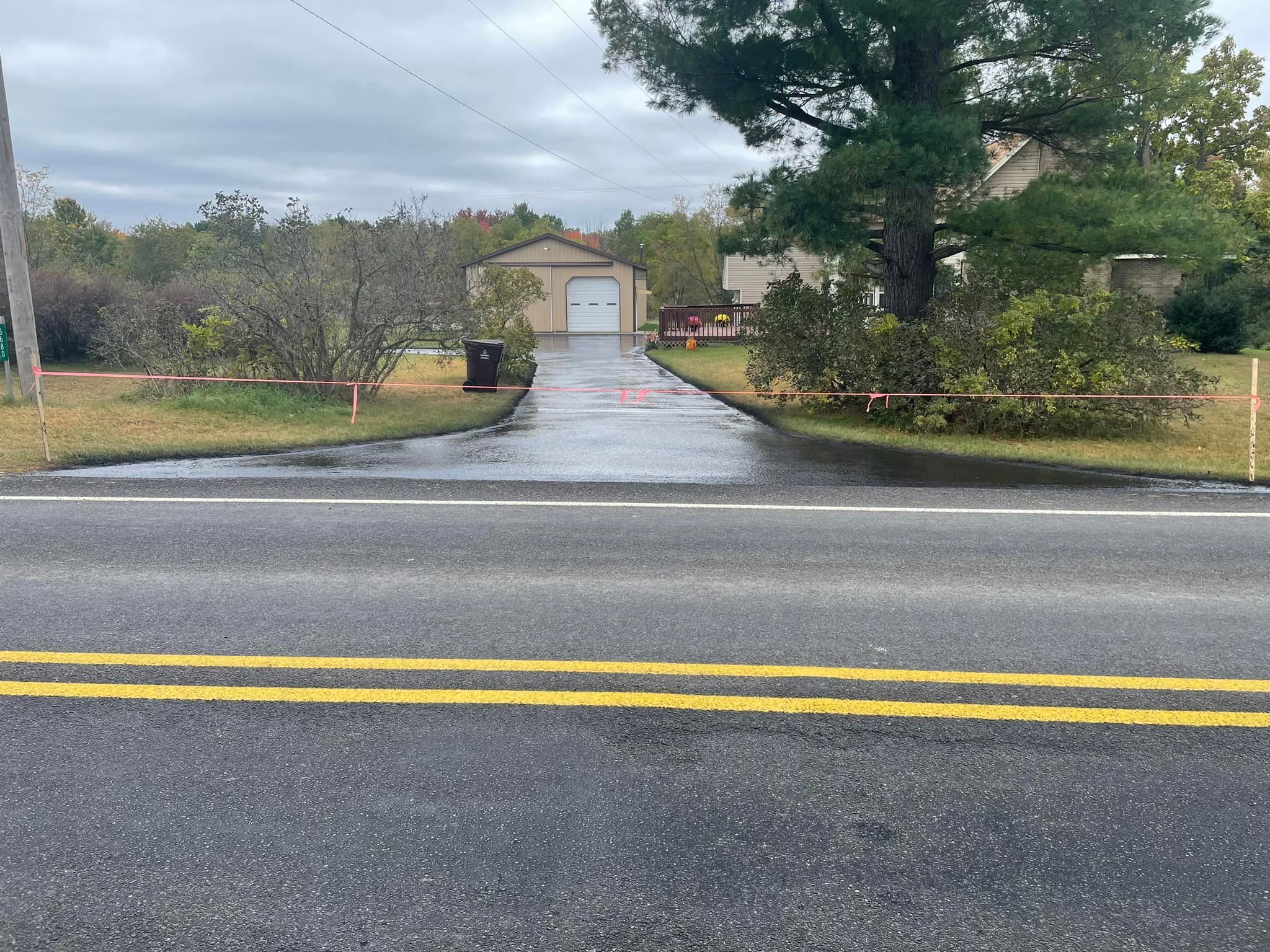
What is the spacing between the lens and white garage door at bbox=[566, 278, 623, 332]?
51.6m

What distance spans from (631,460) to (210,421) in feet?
21.5

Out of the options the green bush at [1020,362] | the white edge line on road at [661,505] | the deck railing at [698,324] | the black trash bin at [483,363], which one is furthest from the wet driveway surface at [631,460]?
the deck railing at [698,324]

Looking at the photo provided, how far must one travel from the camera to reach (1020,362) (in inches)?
→ 527

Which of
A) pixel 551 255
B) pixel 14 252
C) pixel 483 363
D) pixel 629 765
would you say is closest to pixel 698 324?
pixel 551 255

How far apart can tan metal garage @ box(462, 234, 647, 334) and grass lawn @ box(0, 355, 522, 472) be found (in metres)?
33.6

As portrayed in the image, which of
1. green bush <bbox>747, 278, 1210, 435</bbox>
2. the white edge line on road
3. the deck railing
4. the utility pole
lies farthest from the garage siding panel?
the white edge line on road

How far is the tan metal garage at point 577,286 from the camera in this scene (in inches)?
1984

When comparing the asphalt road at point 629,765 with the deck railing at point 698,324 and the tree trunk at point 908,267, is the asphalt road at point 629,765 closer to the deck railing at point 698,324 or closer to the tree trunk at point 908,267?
the tree trunk at point 908,267

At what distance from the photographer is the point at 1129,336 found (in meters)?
13.7

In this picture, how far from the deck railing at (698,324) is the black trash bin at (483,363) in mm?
18937

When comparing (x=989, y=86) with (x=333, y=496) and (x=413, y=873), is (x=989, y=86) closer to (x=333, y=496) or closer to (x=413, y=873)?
(x=333, y=496)

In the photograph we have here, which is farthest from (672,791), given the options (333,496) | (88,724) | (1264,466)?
(1264,466)

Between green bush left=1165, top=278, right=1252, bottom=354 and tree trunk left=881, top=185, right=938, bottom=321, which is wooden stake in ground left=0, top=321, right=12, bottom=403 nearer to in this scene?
tree trunk left=881, top=185, right=938, bottom=321

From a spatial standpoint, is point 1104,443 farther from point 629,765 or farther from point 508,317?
point 508,317
